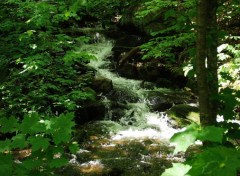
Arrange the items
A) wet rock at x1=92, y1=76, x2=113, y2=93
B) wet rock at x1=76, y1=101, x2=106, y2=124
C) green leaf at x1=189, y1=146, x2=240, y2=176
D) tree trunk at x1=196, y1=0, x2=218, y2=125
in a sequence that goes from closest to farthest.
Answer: green leaf at x1=189, y1=146, x2=240, y2=176, tree trunk at x1=196, y1=0, x2=218, y2=125, wet rock at x1=76, y1=101, x2=106, y2=124, wet rock at x1=92, y1=76, x2=113, y2=93

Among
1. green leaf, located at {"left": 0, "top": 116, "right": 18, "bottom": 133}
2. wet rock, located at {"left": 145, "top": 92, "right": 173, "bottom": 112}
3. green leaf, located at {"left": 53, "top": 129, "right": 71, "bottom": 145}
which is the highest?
green leaf, located at {"left": 0, "top": 116, "right": 18, "bottom": 133}

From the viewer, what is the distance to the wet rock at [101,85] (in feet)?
38.8

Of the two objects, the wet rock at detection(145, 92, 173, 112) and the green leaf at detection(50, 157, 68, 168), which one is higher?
the green leaf at detection(50, 157, 68, 168)

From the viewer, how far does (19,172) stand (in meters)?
2.15

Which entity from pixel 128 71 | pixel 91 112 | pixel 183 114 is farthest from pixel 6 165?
pixel 128 71

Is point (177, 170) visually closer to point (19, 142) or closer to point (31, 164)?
point (31, 164)

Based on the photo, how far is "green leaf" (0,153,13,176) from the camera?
6.86 feet

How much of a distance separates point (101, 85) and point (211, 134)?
1032 cm

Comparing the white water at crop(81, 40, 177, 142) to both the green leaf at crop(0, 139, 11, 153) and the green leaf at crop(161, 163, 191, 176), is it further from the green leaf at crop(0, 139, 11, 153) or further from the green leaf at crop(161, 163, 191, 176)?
the green leaf at crop(161, 163, 191, 176)

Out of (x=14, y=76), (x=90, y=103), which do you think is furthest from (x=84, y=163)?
(x=90, y=103)

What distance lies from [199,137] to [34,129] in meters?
1.26

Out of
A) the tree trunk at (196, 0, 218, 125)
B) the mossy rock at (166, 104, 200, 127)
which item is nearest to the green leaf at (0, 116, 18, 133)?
the tree trunk at (196, 0, 218, 125)

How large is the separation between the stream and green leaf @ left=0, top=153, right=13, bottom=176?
4609 mm

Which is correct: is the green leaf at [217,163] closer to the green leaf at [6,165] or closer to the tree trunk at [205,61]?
the green leaf at [6,165]
